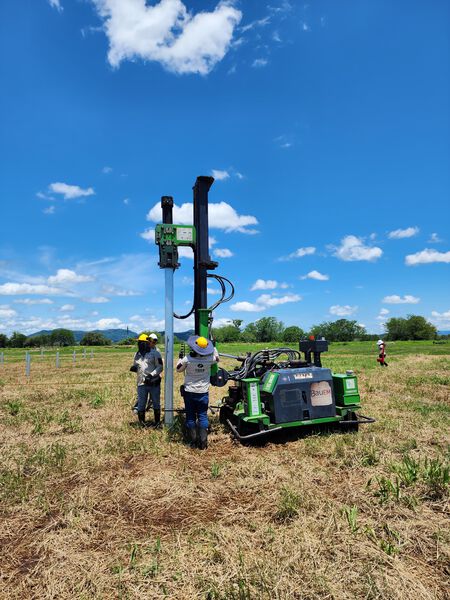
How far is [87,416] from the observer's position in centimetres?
899

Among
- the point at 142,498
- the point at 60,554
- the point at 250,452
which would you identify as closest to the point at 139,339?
the point at 250,452

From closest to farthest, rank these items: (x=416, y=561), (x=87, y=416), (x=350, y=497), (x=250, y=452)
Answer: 1. (x=416, y=561)
2. (x=350, y=497)
3. (x=250, y=452)
4. (x=87, y=416)

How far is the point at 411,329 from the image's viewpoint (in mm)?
114938

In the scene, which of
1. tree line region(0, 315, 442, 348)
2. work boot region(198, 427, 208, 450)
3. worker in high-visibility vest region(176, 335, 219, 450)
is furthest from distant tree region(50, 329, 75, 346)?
work boot region(198, 427, 208, 450)

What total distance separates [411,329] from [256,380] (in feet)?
402

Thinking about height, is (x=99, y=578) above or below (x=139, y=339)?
below

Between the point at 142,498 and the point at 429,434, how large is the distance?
5.35 m

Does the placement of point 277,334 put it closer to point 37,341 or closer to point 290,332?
point 290,332

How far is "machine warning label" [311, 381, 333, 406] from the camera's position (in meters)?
7.06

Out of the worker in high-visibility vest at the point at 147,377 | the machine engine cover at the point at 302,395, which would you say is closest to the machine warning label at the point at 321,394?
the machine engine cover at the point at 302,395

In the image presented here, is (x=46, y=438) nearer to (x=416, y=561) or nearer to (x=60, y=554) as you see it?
(x=60, y=554)

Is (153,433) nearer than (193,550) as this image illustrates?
No

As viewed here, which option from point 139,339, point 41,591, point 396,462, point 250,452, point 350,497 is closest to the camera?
point 41,591

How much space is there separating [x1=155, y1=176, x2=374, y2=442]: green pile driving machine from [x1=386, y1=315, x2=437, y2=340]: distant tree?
115728 millimetres
